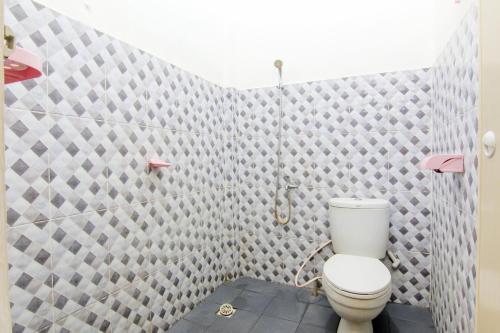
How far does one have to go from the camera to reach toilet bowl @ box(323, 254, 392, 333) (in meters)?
1.42

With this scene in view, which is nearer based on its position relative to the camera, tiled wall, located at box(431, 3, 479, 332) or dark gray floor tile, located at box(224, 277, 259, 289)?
tiled wall, located at box(431, 3, 479, 332)

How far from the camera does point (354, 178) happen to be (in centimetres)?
212

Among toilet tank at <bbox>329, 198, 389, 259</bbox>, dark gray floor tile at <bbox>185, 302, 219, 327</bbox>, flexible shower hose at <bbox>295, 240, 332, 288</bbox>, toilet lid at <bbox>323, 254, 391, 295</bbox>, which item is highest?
toilet tank at <bbox>329, 198, 389, 259</bbox>

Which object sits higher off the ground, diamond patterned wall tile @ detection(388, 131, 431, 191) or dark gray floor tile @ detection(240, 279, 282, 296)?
diamond patterned wall tile @ detection(388, 131, 431, 191)

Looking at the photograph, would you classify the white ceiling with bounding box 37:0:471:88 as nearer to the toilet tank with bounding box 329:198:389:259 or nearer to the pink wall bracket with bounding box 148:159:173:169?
the pink wall bracket with bounding box 148:159:173:169

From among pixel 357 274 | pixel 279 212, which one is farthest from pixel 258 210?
pixel 357 274

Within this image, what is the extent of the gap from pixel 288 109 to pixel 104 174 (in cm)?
144

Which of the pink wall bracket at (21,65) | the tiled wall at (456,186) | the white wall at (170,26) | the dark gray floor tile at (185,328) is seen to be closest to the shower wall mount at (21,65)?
the pink wall bracket at (21,65)

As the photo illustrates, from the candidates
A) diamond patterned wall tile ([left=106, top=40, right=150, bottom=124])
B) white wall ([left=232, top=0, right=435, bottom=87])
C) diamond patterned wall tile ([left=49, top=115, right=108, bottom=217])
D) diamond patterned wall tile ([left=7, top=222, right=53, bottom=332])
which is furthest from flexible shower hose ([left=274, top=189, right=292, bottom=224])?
diamond patterned wall tile ([left=7, top=222, right=53, bottom=332])

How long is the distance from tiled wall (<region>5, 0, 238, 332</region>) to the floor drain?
0.67 feet

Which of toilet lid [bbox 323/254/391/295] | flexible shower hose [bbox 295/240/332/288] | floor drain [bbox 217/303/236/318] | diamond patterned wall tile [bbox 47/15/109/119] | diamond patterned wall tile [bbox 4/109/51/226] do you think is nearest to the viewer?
diamond patterned wall tile [bbox 4/109/51/226]

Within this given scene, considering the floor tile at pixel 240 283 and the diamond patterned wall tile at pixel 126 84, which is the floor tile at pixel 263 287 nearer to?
the floor tile at pixel 240 283

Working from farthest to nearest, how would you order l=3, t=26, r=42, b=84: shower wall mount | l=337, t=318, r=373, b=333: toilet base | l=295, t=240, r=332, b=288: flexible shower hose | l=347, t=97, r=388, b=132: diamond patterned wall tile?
l=295, t=240, r=332, b=288: flexible shower hose < l=347, t=97, r=388, b=132: diamond patterned wall tile < l=337, t=318, r=373, b=333: toilet base < l=3, t=26, r=42, b=84: shower wall mount

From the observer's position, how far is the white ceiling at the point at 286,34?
1.70 m
